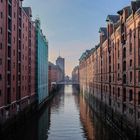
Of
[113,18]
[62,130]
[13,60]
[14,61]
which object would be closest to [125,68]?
[62,130]

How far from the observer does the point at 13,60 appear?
4722cm

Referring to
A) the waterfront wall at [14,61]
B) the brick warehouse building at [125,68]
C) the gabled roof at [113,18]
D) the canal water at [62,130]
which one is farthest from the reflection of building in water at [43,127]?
the gabled roof at [113,18]

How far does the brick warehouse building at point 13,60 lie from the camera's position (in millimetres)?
39875

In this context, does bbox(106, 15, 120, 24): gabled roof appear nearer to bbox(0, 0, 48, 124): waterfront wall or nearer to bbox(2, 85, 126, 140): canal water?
bbox(0, 0, 48, 124): waterfront wall

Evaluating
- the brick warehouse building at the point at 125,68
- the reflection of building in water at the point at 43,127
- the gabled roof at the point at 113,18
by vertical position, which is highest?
the gabled roof at the point at 113,18

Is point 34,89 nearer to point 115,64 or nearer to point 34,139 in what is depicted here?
point 115,64

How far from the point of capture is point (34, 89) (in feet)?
240

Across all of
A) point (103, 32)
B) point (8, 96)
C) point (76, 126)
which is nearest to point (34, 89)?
point (103, 32)

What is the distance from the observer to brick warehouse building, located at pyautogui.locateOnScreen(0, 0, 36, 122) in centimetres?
3988

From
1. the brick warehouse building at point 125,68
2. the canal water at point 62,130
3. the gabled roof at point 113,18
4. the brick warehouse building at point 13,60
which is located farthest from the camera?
the gabled roof at point 113,18

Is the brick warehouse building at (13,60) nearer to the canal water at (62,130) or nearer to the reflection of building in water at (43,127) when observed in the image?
the canal water at (62,130)

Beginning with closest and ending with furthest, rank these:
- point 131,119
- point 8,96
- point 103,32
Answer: point 131,119
point 8,96
point 103,32

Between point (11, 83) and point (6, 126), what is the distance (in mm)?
6939

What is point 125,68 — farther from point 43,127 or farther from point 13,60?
point 43,127
